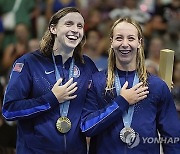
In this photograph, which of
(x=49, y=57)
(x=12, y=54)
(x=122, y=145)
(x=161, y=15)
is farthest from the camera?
(x=161, y=15)

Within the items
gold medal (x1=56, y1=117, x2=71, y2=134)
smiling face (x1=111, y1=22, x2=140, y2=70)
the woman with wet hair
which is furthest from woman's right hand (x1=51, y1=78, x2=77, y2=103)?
smiling face (x1=111, y1=22, x2=140, y2=70)

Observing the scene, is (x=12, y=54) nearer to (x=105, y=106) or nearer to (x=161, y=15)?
(x=161, y=15)

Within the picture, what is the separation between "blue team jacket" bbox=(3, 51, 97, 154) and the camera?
2.99m

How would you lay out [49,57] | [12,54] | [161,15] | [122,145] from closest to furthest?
[122,145] → [49,57] → [12,54] → [161,15]

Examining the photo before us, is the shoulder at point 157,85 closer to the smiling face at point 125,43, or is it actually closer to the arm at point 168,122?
the arm at point 168,122

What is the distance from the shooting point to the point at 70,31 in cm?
309

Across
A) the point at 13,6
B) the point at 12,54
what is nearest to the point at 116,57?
the point at 12,54

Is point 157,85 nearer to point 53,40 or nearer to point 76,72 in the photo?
point 76,72

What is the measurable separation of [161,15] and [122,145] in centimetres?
427

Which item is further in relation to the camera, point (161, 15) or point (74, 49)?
point (161, 15)

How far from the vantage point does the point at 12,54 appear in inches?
254

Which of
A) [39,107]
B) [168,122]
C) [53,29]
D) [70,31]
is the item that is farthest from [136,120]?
[53,29]

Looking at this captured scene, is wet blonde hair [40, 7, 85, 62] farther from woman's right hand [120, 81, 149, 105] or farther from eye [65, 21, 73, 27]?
woman's right hand [120, 81, 149, 105]

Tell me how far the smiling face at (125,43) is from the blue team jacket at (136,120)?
3.6 inches
